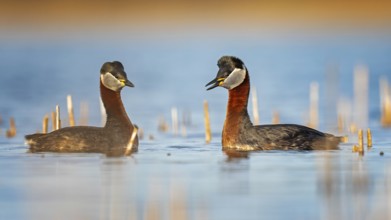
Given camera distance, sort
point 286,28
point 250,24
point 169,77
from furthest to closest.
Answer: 1. point 250,24
2. point 286,28
3. point 169,77

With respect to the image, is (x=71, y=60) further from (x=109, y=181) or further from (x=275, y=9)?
(x=275, y=9)

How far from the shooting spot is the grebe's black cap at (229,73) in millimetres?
16797

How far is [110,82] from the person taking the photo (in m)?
17.1

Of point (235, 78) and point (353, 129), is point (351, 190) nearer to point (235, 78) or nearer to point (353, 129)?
point (235, 78)

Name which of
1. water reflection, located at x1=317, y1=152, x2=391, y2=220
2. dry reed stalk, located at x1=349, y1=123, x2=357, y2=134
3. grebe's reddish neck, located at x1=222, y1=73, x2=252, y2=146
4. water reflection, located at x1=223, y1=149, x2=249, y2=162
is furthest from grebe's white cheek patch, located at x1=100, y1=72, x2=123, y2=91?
dry reed stalk, located at x1=349, y1=123, x2=357, y2=134

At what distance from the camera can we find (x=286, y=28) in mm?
89562

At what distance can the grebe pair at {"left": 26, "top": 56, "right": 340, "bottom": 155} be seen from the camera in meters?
16.1

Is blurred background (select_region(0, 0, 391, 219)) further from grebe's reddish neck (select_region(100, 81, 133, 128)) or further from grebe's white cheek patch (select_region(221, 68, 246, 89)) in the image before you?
grebe's white cheek patch (select_region(221, 68, 246, 89))

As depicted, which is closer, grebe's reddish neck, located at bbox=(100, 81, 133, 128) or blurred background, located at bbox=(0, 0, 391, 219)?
blurred background, located at bbox=(0, 0, 391, 219)

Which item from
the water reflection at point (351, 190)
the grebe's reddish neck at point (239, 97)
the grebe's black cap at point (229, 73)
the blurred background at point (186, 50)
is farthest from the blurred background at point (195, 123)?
the grebe's black cap at point (229, 73)

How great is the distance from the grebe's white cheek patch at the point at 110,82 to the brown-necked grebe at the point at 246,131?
1.50 metres

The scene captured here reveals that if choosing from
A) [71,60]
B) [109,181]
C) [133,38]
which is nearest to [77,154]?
[109,181]

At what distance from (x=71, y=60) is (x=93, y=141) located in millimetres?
35036

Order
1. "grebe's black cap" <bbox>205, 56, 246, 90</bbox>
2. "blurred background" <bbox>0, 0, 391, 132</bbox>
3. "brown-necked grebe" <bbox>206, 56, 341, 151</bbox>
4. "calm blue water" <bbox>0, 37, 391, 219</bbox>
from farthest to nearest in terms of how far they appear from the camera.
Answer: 1. "blurred background" <bbox>0, 0, 391, 132</bbox>
2. "grebe's black cap" <bbox>205, 56, 246, 90</bbox>
3. "brown-necked grebe" <bbox>206, 56, 341, 151</bbox>
4. "calm blue water" <bbox>0, 37, 391, 219</bbox>
